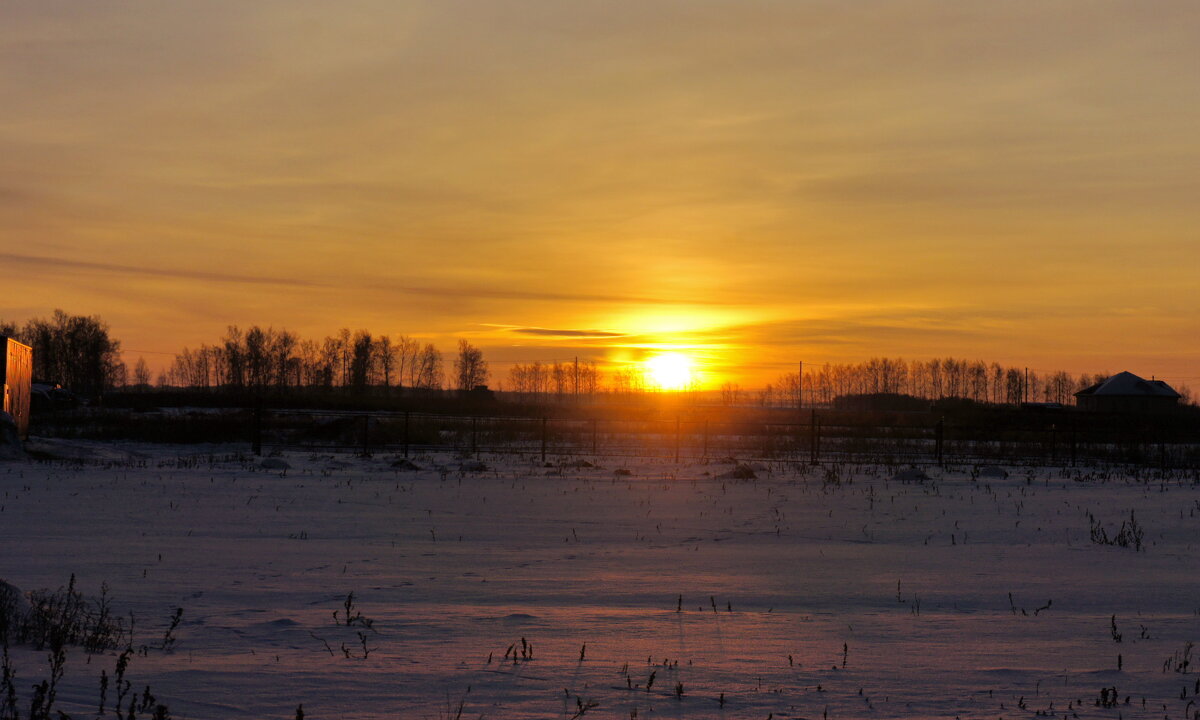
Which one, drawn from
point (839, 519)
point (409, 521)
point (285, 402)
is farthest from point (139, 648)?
point (285, 402)

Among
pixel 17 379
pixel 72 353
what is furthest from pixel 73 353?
pixel 17 379

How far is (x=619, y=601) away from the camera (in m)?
8.34

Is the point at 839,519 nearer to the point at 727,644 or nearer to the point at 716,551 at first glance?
the point at 716,551

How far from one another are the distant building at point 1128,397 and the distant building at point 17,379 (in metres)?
93.0

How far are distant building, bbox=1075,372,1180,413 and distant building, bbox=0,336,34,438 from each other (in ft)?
305

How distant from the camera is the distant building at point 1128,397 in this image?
96062mm

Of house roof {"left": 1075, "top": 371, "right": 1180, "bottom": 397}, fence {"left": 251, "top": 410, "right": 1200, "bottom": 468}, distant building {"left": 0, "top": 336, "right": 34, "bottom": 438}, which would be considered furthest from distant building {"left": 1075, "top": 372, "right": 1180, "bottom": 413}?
distant building {"left": 0, "top": 336, "right": 34, "bottom": 438}

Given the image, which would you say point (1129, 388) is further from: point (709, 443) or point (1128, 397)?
point (709, 443)

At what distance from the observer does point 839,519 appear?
A: 48.5 ft

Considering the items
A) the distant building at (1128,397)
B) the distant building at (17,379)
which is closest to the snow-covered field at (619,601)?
the distant building at (17,379)

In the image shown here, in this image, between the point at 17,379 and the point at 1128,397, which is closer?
the point at 17,379

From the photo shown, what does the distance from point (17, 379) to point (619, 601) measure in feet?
88.6

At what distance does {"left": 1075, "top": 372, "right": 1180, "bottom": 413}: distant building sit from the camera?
96062 mm

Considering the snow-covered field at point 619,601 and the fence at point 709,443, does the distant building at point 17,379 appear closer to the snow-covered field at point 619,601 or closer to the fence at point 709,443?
the fence at point 709,443
